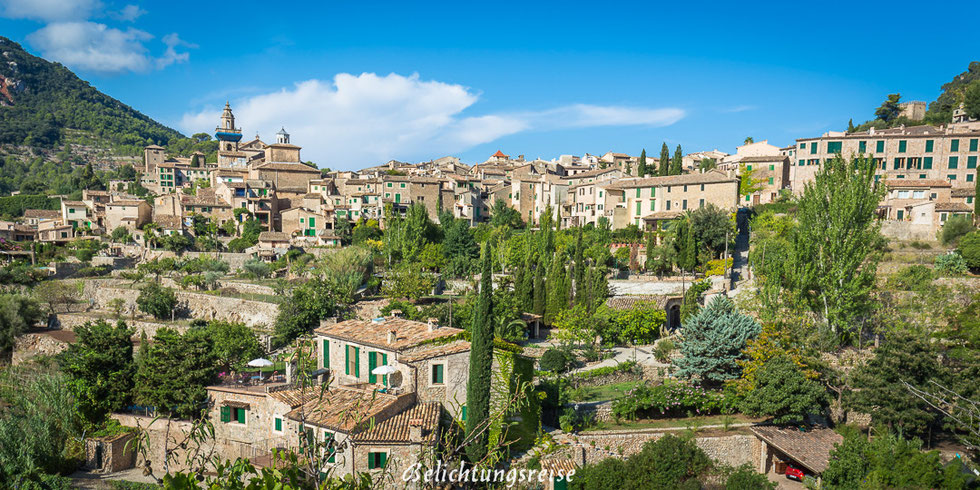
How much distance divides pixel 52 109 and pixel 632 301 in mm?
→ 146818

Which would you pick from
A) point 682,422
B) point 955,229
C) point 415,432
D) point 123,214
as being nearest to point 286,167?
point 123,214

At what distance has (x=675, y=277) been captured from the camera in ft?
123

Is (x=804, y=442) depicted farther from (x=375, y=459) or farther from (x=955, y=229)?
(x=955, y=229)

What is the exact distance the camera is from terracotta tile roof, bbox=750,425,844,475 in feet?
59.6

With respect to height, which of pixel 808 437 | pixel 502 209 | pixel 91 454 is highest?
pixel 502 209

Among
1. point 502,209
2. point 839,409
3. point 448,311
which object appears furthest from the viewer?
point 502,209

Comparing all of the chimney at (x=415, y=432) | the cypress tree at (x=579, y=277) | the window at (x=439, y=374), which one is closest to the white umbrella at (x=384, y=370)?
the window at (x=439, y=374)

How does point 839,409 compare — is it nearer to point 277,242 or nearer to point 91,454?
point 91,454

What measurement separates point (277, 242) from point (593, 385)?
1280 inches

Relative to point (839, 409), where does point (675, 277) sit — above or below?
above

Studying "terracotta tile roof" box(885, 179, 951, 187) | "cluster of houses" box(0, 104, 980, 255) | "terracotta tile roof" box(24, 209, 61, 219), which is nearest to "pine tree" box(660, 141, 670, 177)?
"cluster of houses" box(0, 104, 980, 255)

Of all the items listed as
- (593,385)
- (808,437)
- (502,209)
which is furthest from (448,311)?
(502,209)

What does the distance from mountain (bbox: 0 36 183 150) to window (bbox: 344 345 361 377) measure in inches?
4653

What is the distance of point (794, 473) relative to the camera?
19047 mm
